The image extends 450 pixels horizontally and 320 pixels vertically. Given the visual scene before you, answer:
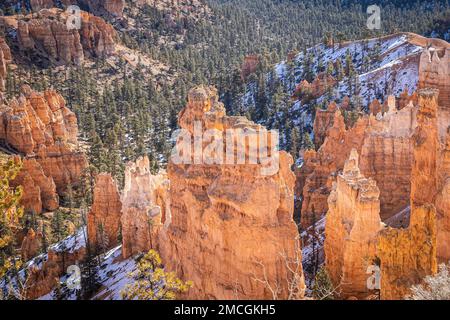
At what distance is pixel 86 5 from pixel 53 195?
97.6 metres

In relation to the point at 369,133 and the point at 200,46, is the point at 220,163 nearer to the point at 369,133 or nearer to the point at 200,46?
the point at 369,133

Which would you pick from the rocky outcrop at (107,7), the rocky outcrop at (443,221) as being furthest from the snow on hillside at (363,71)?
the rocky outcrop at (107,7)

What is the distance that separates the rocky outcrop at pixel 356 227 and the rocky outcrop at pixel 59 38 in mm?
92967

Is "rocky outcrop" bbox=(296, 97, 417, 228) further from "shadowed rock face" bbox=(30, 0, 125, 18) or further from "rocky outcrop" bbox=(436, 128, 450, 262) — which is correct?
"shadowed rock face" bbox=(30, 0, 125, 18)

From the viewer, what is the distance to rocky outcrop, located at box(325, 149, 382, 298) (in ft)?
78.7

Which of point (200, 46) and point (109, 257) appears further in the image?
point (200, 46)

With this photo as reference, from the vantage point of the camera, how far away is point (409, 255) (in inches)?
782

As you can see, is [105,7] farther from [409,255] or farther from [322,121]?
[409,255]

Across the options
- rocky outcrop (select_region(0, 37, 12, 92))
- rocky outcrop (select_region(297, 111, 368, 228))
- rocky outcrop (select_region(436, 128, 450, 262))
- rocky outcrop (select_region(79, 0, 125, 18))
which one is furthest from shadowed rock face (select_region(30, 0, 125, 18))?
rocky outcrop (select_region(436, 128, 450, 262))

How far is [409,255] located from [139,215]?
17861 millimetres

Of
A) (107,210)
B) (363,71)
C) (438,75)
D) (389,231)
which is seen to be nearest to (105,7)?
(363,71)
